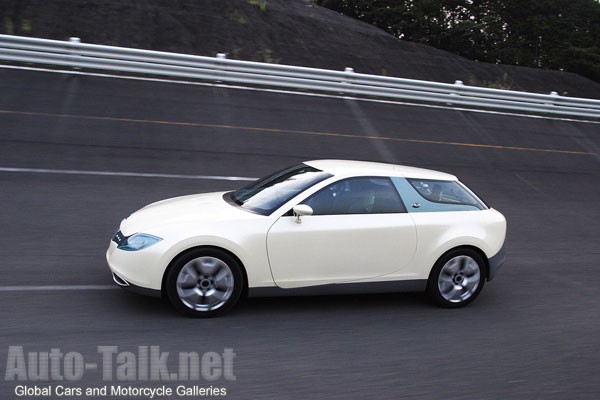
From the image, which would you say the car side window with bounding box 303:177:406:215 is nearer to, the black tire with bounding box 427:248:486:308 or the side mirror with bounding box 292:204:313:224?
the side mirror with bounding box 292:204:313:224

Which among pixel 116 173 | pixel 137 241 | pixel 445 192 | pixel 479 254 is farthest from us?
pixel 116 173

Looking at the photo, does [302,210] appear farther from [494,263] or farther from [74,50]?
[74,50]

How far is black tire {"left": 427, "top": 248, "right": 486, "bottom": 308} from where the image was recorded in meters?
6.68

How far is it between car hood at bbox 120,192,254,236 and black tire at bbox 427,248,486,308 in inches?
80.0

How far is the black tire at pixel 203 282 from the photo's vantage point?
5750mm

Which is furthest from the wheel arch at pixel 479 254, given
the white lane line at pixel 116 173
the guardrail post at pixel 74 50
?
the guardrail post at pixel 74 50

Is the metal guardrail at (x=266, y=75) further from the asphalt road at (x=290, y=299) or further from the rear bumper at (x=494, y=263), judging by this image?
the rear bumper at (x=494, y=263)

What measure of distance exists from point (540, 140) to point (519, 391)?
13292 millimetres

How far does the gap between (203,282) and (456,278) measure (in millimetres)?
2642

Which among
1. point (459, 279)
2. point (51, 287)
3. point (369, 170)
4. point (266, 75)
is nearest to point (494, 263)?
point (459, 279)

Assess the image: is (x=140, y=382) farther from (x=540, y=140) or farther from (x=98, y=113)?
→ (x=540, y=140)

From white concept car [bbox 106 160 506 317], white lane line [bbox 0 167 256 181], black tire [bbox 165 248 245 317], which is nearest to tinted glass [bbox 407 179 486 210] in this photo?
white concept car [bbox 106 160 506 317]

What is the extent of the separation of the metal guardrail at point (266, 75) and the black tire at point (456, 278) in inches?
440

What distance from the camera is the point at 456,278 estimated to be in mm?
6793
